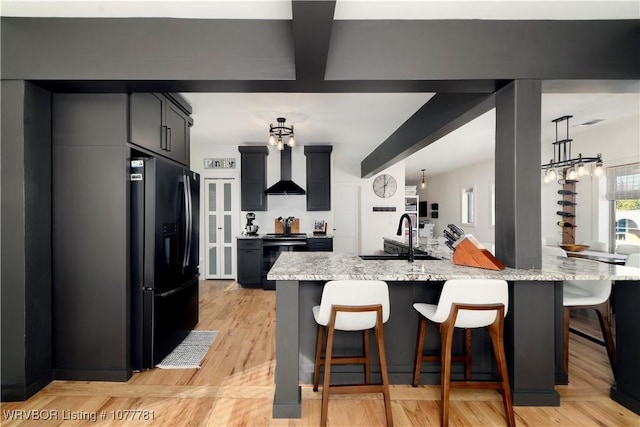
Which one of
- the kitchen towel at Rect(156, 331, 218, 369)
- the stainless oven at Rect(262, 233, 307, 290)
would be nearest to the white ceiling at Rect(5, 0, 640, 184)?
the stainless oven at Rect(262, 233, 307, 290)

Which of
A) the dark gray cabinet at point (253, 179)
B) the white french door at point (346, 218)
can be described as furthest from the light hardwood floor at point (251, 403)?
the white french door at point (346, 218)

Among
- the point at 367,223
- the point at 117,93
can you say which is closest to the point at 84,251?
the point at 117,93

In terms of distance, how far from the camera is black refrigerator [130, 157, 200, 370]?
8.22 feet

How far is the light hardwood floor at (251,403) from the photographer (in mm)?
1921

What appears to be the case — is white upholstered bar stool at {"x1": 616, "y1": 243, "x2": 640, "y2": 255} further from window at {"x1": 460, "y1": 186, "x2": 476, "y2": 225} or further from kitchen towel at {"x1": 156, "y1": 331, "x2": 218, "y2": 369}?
kitchen towel at {"x1": 156, "y1": 331, "x2": 218, "y2": 369}

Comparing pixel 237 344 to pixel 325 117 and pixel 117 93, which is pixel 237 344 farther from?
pixel 325 117

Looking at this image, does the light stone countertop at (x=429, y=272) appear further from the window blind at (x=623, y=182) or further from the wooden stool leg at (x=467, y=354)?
the window blind at (x=623, y=182)

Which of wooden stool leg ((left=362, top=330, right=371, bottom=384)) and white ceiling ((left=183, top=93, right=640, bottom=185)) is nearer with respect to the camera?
wooden stool leg ((left=362, top=330, right=371, bottom=384))

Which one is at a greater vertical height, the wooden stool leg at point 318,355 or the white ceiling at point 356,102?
the white ceiling at point 356,102

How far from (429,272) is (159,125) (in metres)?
2.66

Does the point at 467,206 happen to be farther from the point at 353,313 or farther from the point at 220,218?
the point at 353,313

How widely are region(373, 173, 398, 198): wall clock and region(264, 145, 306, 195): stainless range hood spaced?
1735 mm

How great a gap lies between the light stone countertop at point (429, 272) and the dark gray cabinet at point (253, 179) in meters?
3.57

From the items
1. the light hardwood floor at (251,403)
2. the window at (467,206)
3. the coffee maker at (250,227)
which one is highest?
the window at (467,206)
